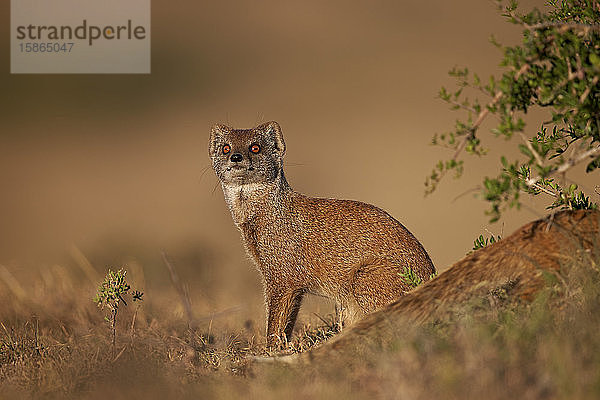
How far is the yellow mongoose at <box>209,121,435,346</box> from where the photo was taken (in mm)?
6090

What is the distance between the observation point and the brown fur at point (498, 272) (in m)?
4.10

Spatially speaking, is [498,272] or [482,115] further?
[498,272]

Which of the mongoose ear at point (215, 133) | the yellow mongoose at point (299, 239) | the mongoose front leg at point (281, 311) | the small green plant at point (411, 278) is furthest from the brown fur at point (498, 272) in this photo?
the mongoose ear at point (215, 133)

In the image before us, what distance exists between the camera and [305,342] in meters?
6.18

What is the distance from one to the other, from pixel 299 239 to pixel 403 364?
3.11 metres

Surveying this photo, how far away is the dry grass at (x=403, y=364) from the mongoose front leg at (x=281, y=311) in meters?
0.87

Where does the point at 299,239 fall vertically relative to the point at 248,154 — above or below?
below

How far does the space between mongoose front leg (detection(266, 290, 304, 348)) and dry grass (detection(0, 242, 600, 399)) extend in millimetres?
866

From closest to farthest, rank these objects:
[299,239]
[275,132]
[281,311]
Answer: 1. [281,311]
2. [299,239]
3. [275,132]

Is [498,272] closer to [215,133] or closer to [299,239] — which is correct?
[299,239]

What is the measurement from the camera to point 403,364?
11.4 feet

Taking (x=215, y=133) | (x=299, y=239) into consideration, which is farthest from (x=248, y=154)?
(x=299, y=239)

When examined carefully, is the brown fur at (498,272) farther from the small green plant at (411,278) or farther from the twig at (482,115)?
the small green plant at (411,278)

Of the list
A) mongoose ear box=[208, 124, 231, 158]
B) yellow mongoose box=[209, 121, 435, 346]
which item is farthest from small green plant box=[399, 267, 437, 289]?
mongoose ear box=[208, 124, 231, 158]
